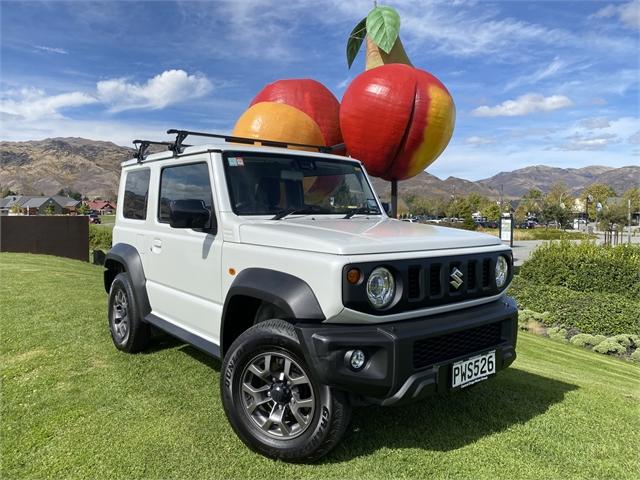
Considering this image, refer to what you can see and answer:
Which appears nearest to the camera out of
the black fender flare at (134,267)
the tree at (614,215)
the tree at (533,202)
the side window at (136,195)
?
the black fender flare at (134,267)

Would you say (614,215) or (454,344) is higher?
(614,215)

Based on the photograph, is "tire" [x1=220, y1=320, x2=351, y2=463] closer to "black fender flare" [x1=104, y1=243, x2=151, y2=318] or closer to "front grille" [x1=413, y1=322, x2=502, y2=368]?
"front grille" [x1=413, y1=322, x2=502, y2=368]

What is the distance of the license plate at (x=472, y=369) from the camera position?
3.12 m

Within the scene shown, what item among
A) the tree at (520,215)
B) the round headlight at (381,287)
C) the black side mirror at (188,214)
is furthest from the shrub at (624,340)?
the tree at (520,215)

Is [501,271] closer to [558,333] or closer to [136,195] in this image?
[136,195]

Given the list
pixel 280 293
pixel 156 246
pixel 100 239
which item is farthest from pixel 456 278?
pixel 100 239

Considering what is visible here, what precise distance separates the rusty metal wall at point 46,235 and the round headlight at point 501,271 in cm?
1564

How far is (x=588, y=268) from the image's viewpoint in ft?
38.9

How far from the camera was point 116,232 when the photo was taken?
220 inches

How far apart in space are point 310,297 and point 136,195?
10.2 feet

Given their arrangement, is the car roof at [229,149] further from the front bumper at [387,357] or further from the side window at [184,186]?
the front bumper at [387,357]

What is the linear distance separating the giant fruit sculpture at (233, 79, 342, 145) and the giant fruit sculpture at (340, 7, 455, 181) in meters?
0.47

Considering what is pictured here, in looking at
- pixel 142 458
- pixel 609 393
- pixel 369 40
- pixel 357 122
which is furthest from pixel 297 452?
pixel 369 40

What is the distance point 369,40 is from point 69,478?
1031cm
